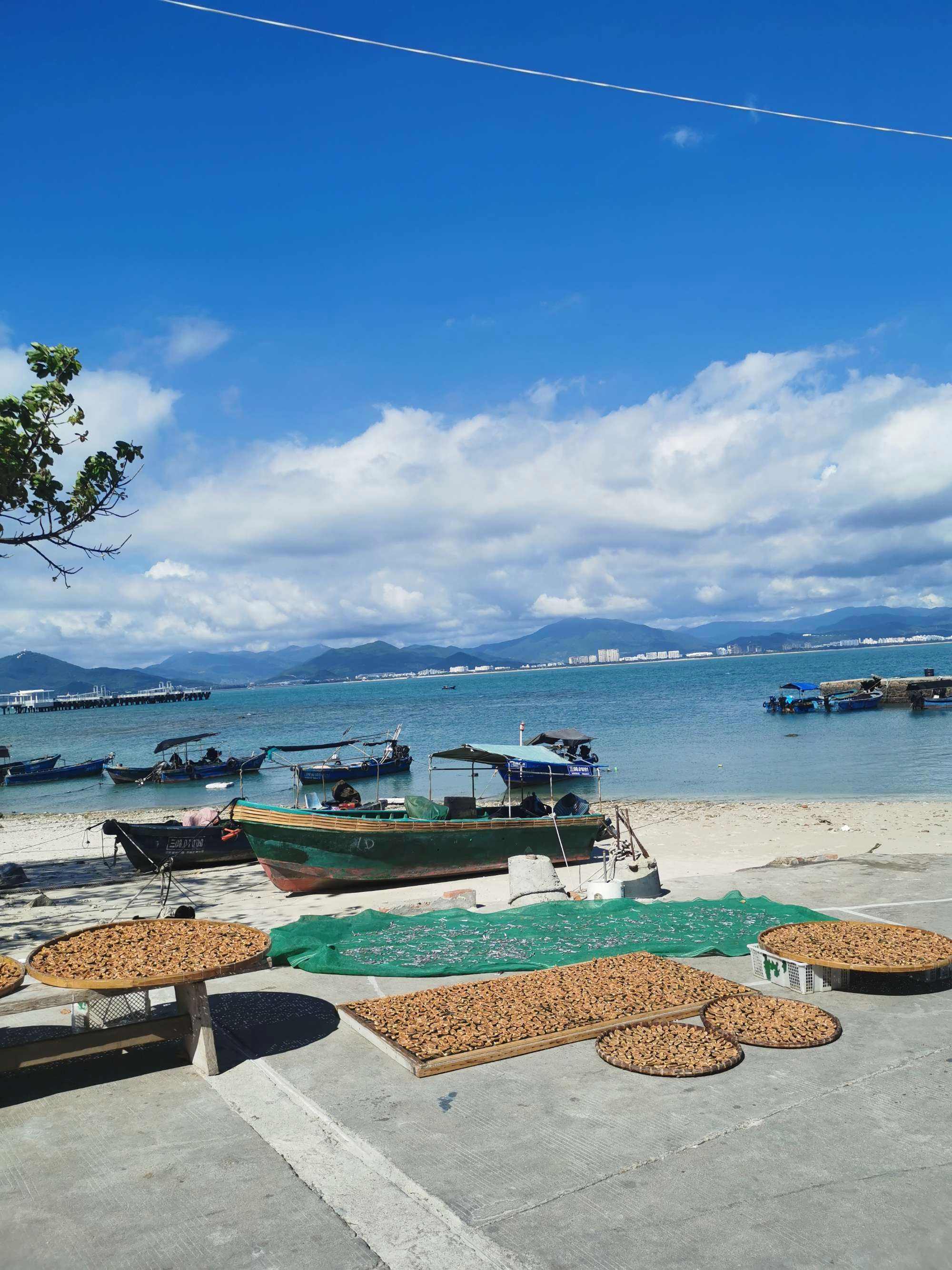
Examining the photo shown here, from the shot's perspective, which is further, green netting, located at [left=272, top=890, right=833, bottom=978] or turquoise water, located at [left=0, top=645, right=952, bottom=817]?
turquoise water, located at [left=0, top=645, right=952, bottom=817]

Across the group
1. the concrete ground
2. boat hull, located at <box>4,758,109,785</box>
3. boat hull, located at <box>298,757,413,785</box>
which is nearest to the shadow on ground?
the concrete ground

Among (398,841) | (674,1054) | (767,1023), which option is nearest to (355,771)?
(398,841)

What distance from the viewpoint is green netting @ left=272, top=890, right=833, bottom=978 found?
26.2 feet

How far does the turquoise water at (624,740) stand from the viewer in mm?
32781

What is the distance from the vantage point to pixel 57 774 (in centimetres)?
4803

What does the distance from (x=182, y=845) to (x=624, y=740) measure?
122 feet

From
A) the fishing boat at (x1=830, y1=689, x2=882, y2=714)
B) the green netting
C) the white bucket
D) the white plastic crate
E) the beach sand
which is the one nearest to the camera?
the white plastic crate

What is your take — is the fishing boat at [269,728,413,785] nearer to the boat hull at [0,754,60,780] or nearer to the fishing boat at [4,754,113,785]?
the fishing boat at [4,754,113,785]

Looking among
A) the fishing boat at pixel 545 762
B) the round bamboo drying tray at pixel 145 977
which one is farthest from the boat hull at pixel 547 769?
the round bamboo drying tray at pixel 145 977

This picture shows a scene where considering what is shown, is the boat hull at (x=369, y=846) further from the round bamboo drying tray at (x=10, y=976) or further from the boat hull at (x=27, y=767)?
the boat hull at (x=27, y=767)

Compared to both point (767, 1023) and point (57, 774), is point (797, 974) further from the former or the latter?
point (57, 774)

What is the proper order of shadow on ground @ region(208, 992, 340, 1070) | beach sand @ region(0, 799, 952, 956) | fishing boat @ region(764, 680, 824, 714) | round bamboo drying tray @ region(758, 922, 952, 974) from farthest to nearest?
fishing boat @ region(764, 680, 824, 714) < beach sand @ region(0, 799, 952, 956) < round bamboo drying tray @ region(758, 922, 952, 974) < shadow on ground @ region(208, 992, 340, 1070)

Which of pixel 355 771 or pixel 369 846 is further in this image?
pixel 355 771

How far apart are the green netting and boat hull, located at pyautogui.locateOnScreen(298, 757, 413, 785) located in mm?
27990
